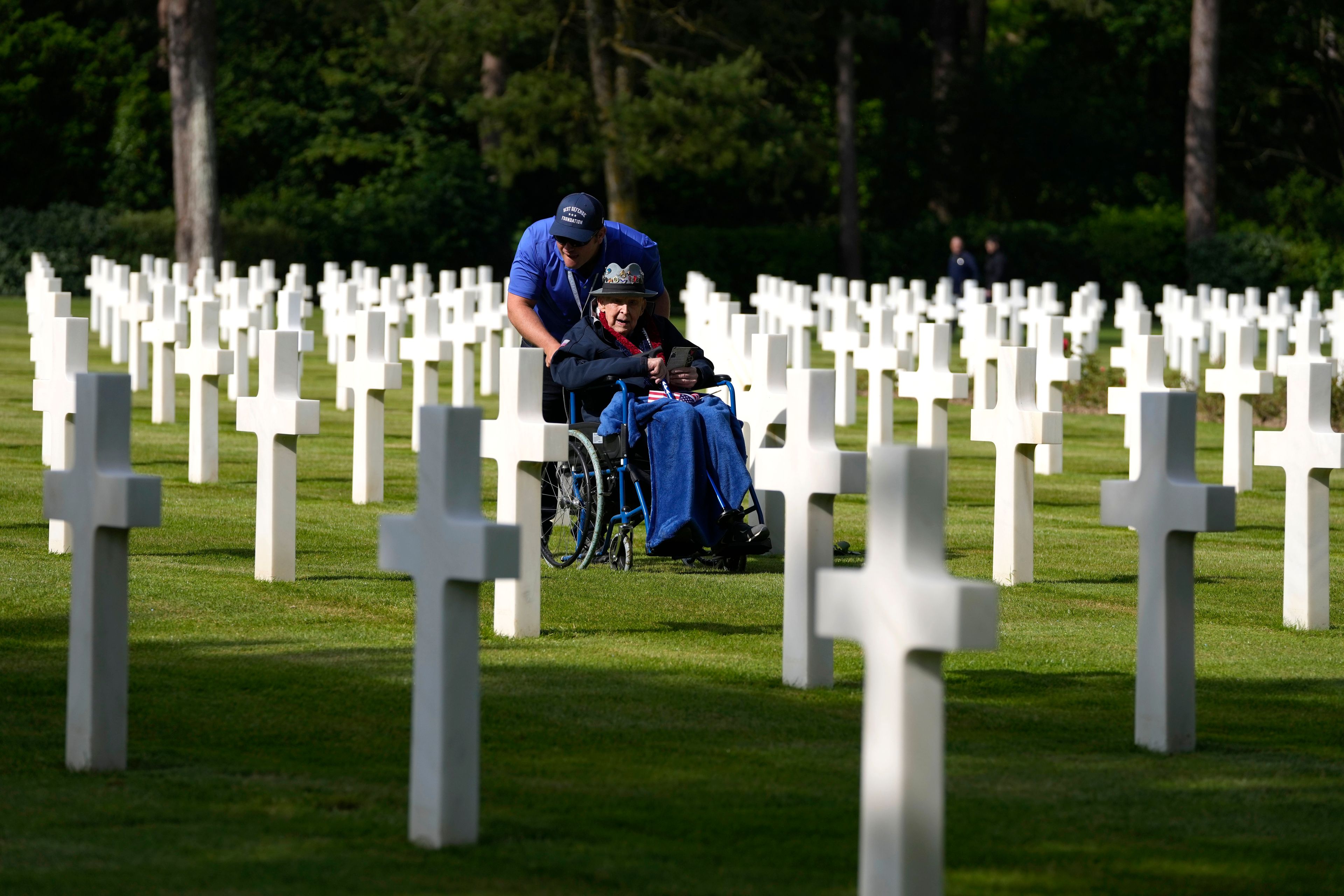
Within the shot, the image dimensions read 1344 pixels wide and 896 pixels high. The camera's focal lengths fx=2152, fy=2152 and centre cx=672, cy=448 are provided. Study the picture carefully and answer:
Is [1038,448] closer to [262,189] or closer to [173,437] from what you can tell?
[173,437]

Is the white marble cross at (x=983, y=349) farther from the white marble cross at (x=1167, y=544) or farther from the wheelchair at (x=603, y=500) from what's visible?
the white marble cross at (x=1167, y=544)

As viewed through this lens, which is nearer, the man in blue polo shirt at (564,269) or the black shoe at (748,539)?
the black shoe at (748,539)

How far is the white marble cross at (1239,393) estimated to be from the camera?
12.7 m

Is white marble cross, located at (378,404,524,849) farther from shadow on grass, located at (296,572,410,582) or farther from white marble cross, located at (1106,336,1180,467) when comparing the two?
white marble cross, located at (1106,336,1180,467)

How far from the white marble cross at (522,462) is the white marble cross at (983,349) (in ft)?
25.9

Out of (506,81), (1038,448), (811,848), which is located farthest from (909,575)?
(506,81)

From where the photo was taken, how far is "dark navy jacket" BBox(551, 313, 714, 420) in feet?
29.1

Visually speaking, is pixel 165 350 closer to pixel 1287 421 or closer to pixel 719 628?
pixel 719 628

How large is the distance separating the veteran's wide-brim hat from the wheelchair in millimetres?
367

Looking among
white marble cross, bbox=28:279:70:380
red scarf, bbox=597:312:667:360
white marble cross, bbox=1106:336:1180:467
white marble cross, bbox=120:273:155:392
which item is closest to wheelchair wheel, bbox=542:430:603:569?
red scarf, bbox=597:312:667:360

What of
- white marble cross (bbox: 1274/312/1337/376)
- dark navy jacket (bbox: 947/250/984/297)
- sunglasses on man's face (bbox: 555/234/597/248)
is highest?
dark navy jacket (bbox: 947/250/984/297)

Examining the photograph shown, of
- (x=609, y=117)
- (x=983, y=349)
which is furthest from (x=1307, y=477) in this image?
(x=609, y=117)

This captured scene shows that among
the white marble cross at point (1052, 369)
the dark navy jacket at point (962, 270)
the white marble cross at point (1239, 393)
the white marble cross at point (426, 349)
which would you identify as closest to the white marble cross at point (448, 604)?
the white marble cross at point (1052, 369)

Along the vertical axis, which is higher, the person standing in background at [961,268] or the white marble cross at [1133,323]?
the person standing in background at [961,268]
